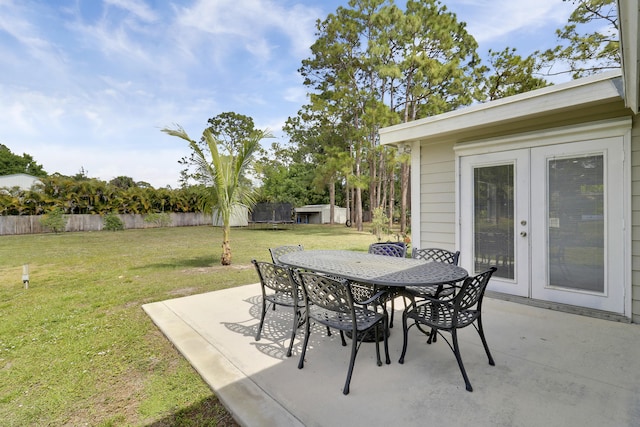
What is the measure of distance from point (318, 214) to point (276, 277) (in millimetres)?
23662

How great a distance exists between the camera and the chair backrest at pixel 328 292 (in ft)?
6.17

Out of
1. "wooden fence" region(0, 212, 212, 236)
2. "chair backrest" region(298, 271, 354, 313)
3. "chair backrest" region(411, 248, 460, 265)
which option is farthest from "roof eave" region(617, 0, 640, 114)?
"wooden fence" region(0, 212, 212, 236)

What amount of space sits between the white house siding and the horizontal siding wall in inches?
71.2

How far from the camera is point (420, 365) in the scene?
221 cm

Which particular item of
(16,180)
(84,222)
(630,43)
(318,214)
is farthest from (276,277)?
(16,180)

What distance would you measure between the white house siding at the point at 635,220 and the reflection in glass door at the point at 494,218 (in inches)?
41.5

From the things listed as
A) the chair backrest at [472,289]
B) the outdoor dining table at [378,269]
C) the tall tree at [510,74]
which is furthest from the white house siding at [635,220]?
the tall tree at [510,74]

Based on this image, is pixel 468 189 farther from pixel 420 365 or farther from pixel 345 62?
pixel 345 62

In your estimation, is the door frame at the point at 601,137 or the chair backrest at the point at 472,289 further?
the door frame at the point at 601,137

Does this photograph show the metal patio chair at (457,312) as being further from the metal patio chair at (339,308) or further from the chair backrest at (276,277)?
the chair backrest at (276,277)

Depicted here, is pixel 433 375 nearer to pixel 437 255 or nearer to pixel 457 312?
pixel 457 312

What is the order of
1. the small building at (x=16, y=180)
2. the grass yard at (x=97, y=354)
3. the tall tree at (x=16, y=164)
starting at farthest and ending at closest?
the tall tree at (x=16, y=164)
the small building at (x=16, y=180)
the grass yard at (x=97, y=354)

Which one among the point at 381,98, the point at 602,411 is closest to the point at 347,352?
the point at 602,411

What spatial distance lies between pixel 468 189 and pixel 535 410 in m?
2.97
